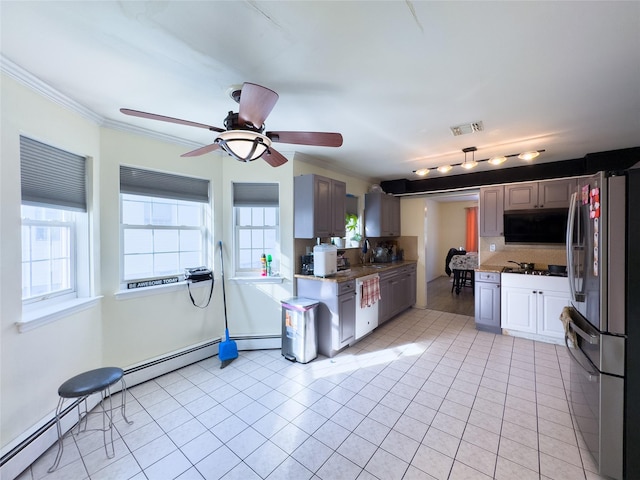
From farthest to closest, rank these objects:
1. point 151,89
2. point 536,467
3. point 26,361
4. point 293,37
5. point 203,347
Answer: point 203,347, point 151,89, point 26,361, point 536,467, point 293,37

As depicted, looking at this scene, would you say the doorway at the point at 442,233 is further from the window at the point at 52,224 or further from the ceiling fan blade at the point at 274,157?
the window at the point at 52,224

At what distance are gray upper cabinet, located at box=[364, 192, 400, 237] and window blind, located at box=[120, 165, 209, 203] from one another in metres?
2.82

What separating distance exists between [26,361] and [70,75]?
2.01 m

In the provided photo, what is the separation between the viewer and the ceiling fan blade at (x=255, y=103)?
138cm

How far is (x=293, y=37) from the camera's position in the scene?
143 cm

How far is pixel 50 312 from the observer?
1.94 m

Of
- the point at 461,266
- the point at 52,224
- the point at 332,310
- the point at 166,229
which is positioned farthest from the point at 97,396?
the point at 461,266

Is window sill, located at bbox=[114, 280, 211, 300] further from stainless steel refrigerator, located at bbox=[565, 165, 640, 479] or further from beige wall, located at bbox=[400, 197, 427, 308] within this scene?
beige wall, located at bbox=[400, 197, 427, 308]

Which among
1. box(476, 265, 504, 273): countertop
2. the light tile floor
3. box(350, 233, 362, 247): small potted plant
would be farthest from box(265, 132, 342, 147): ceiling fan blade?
box(476, 265, 504, 273): countertop

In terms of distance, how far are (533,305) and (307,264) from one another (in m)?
3.18

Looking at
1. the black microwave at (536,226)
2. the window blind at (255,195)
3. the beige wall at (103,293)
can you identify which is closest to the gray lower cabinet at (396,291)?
the beige wall at (103,293)

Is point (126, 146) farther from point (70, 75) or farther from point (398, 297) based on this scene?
point (398, 297)

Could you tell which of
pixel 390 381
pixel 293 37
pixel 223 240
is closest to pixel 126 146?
pixel 223 240

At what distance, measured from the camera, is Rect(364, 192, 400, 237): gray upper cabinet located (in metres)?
4.73
